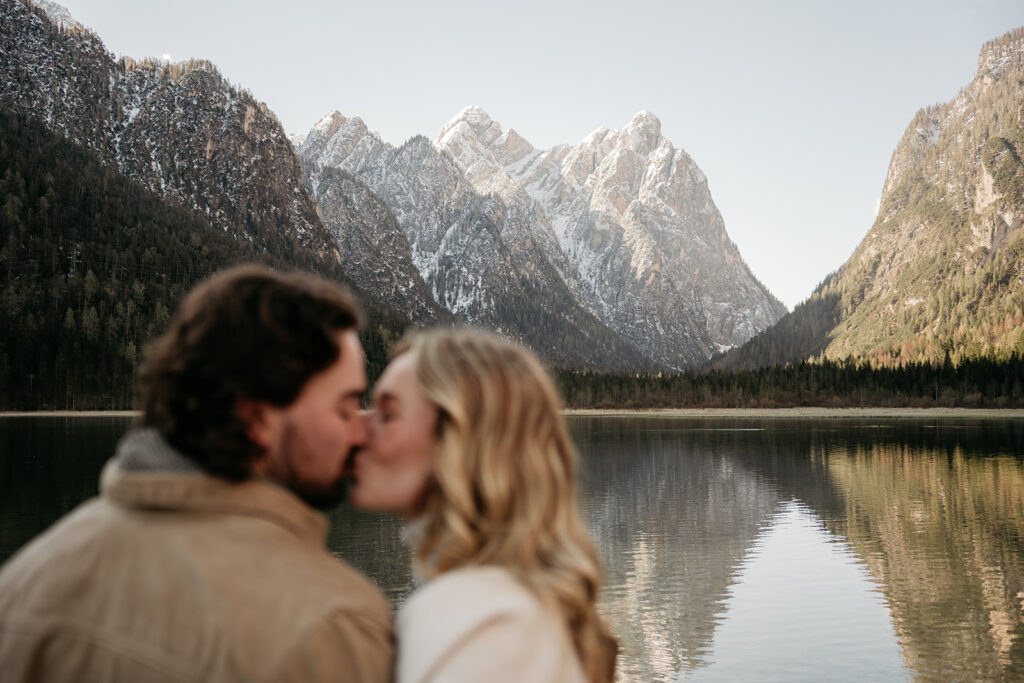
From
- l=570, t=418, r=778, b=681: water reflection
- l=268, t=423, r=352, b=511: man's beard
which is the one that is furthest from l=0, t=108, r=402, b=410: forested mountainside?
l=268, t=423, r=352, b=511: man's beard

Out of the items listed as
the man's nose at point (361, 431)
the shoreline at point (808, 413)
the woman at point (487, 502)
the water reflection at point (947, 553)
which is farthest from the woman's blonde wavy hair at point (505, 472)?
the shoreline at point (808, 413)

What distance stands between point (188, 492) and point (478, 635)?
0.78m

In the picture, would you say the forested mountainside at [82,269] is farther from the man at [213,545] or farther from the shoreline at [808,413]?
the man at [213,545]

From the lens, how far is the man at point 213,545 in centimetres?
211

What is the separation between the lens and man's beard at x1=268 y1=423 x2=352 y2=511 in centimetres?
253

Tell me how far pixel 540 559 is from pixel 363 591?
1.61 ft

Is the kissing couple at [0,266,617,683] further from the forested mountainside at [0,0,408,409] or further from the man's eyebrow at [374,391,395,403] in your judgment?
the forested mountainside at [0,0,408,409]

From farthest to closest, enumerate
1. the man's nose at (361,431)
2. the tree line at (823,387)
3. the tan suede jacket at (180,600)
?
1. the tree line at (823,387)
2. the man's nose at (361,431)
3. the tan suede jacket at (180,600)

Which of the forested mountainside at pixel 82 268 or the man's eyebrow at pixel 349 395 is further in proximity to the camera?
the forested mountainside at pixel 82 268

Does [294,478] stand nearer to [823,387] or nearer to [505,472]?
[505,472]

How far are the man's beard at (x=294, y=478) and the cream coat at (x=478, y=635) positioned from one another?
0.48m

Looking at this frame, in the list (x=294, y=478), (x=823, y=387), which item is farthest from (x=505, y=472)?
(x=823, y=387)

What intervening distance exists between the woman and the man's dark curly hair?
34cm

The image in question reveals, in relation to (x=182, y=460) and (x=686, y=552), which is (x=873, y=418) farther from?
(x=182, y=460)
